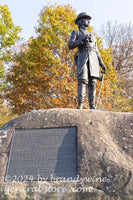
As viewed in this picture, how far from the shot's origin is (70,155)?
3213mm

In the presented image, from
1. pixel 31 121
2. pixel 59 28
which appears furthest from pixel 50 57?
pixel 31 121

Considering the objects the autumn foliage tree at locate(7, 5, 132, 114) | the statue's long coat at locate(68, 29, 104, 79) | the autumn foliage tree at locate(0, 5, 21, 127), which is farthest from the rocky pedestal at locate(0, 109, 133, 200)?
the autumn foliage tree at locate(0, 5, 21, 127)

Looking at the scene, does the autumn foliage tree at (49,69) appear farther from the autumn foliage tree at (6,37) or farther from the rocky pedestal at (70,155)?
the rocky pedestal at (70,155)

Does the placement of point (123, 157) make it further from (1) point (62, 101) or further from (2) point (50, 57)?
(2) point (50, 57)

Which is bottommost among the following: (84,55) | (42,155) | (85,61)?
(42,155)

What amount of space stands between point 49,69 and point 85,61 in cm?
620

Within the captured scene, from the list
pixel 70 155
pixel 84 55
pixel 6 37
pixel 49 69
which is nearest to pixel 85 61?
pixel 84 55

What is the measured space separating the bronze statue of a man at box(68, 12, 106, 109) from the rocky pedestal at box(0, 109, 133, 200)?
86 centimetres

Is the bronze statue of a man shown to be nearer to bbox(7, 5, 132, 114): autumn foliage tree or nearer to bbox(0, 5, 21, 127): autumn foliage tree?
bbox(7, 5, 132, 114): autumn foliage tree

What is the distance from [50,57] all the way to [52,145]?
7584 mm

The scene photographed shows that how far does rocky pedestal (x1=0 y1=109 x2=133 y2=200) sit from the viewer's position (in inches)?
114

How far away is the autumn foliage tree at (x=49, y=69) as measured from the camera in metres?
10.2

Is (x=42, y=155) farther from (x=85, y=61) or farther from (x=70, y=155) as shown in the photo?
(x=85, y=61)

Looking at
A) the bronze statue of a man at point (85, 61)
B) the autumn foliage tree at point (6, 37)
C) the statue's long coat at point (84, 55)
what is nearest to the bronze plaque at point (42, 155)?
the bronze statue of a man at point (85, 61)
